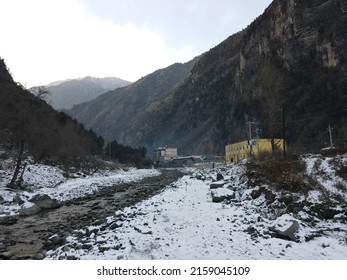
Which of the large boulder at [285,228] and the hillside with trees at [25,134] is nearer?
the large boulder at [285,228]

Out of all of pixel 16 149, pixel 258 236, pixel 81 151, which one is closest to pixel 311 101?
pixel 81 151

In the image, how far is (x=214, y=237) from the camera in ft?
37.3

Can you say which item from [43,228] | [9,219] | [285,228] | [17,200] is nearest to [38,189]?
[17,200]

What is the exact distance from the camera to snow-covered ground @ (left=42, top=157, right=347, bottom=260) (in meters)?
9.69

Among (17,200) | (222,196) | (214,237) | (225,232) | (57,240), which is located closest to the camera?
(214,237)

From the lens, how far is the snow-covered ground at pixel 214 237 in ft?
31.8

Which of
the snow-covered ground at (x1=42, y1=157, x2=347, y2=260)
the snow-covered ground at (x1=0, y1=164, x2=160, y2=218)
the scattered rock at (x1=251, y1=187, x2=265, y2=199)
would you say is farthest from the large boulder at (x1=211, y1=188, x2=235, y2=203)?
the snow-covered ground at (x1=0, y1=164, x2=160, y2=218)

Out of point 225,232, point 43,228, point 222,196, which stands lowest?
point 43,228

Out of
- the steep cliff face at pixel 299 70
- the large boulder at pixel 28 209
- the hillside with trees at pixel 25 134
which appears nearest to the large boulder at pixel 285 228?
the large boulder at pixel 28 209

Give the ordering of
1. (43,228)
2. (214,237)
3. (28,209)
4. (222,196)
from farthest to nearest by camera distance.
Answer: (28,209) < (222,196) < (43,228) < (214,237)

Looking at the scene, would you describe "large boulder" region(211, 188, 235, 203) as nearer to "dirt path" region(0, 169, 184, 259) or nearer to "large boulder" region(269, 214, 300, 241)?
"dirt path" region(0, 169, 184, 259)

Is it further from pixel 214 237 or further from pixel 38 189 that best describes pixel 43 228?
pixel 38 189

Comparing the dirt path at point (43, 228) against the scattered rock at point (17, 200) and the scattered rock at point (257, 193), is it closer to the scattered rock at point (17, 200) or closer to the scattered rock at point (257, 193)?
the scattered rock at point (17, 200)
